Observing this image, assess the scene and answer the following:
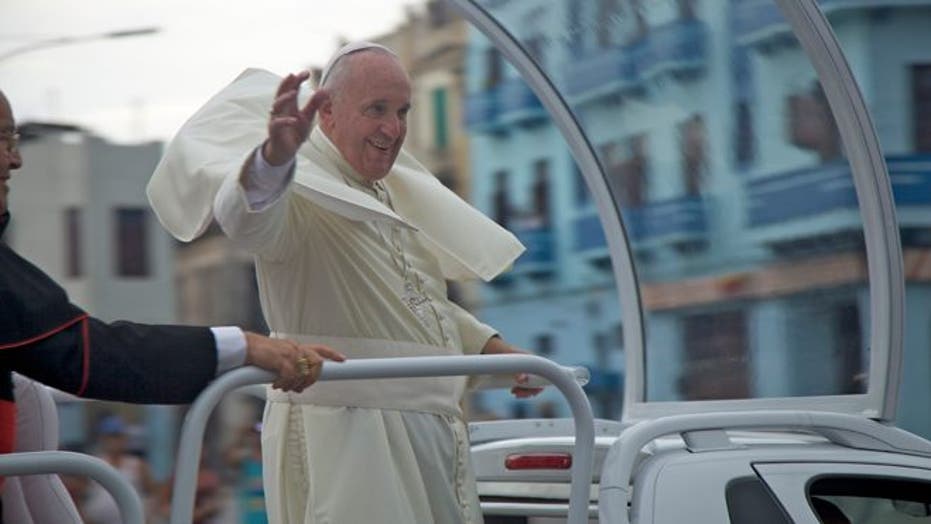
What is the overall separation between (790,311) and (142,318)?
23.1 feet

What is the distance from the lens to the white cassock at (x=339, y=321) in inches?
142

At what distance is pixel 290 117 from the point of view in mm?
3262

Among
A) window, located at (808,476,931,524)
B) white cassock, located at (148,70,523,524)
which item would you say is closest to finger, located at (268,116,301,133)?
white cassock, located at (148,70,523,524)

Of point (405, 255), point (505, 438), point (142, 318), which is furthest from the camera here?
point (142, 318)

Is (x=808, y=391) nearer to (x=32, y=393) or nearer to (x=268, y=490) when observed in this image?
(x=268, y=490)

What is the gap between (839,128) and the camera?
4414 millimetres

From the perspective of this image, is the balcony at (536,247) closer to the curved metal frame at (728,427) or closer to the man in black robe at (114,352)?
the curved metal frame at (728,427)

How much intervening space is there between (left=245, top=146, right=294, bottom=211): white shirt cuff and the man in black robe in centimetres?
32

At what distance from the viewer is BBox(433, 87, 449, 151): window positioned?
1852cm

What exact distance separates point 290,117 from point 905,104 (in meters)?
12.9

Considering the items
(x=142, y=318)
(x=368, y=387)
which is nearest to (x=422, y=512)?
(x=368, y=387)

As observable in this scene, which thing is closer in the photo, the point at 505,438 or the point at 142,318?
the point at 505,438

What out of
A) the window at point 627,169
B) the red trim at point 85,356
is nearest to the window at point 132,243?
the window at point 627,169

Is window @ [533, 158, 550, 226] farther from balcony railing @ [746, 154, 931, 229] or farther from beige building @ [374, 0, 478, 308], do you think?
balcony railing @ [746, 154, 931, 229]
